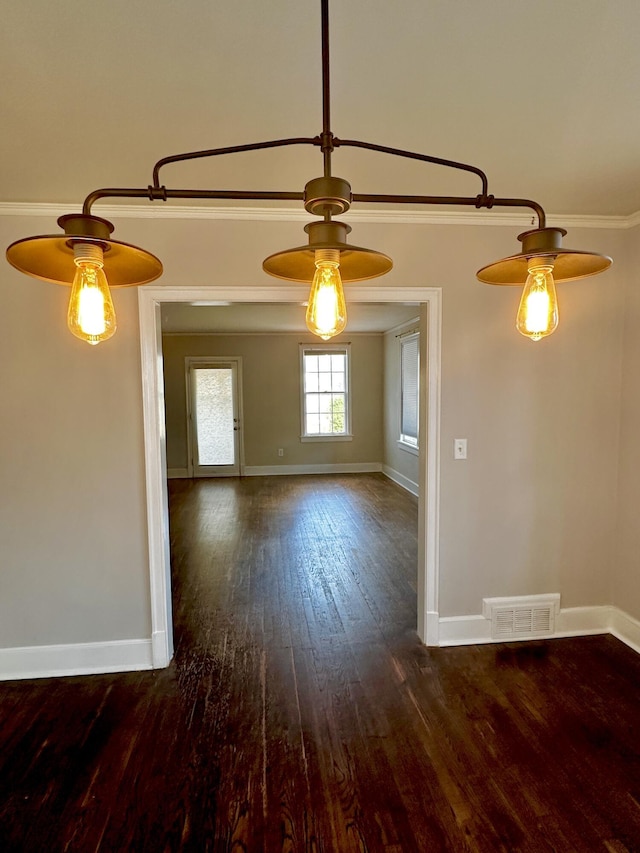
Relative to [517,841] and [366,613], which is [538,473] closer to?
[366,613]

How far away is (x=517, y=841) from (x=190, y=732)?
4.37 feet

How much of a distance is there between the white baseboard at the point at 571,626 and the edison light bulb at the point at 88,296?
2.52 meters

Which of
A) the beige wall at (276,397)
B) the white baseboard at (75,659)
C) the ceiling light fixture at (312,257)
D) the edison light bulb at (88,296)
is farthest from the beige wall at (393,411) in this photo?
the edison light bulb at (88,296)

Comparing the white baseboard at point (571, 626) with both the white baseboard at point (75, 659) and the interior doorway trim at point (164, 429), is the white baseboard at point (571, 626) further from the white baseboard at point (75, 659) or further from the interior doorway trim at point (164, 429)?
the white baseboard at point (75, 659)

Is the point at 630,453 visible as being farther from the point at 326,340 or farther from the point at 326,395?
the point at 326,395

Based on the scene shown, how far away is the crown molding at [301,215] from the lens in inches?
91.4

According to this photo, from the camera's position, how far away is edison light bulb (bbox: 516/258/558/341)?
3.34 feet

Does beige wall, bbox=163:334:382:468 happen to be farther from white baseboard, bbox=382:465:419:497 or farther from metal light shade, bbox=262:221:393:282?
metal light shade, bbox=262:221:393:282

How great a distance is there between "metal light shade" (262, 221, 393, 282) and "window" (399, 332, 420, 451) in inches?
220

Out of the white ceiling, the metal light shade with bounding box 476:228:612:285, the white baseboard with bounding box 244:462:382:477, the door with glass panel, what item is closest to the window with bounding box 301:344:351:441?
the white baseboard with bounding box 244:462:382:477

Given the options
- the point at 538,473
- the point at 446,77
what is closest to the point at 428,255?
the point at 446,77

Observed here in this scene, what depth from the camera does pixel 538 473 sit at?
8.95 feet

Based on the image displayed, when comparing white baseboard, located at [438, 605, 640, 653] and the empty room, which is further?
white baseboard, located at [438, 605, 640, 653]

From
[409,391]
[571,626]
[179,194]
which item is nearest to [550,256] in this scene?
[179,194]
